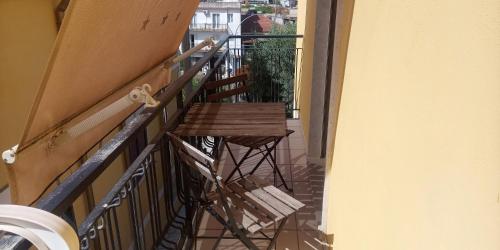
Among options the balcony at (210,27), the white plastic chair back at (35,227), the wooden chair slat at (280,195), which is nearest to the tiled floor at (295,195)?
the wooden chair slat at (280,195)

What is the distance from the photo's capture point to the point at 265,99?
648 cm

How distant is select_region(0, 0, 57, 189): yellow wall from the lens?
391 centimetres

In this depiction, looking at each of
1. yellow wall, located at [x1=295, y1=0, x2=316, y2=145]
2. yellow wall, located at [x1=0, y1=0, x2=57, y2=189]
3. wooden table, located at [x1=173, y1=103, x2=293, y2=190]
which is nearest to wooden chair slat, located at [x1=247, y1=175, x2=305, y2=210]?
wooden table, located at [x1=173, y1=103, x2=293, y2=190]

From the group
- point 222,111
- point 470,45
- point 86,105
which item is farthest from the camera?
point 222,111

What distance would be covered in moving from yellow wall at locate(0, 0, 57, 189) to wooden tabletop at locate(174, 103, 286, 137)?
1943 millimetres

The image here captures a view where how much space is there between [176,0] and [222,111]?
1.28 m

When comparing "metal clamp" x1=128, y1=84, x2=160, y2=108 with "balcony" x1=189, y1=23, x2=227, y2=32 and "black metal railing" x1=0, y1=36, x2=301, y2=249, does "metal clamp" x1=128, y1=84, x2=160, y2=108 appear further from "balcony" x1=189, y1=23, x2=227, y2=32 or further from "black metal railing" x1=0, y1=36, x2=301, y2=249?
"balcony" x1=189, y1=23, x2=227, y2=32

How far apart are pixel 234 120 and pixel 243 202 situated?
0.68 metres

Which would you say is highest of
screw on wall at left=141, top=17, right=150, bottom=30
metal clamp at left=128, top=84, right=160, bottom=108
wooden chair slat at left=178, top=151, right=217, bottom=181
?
screw on wall at left=141, top=17, right=150, bottom=30

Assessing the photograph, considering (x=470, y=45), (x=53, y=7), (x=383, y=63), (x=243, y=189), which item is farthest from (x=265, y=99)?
(x=470, y=45)

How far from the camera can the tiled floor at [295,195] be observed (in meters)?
2.97

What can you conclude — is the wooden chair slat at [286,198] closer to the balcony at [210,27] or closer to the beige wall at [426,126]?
the beige wall at [426,126]

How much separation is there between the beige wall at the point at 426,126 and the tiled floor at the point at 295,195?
1.06 metres

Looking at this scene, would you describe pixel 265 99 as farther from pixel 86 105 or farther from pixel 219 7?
pixel 219 7
